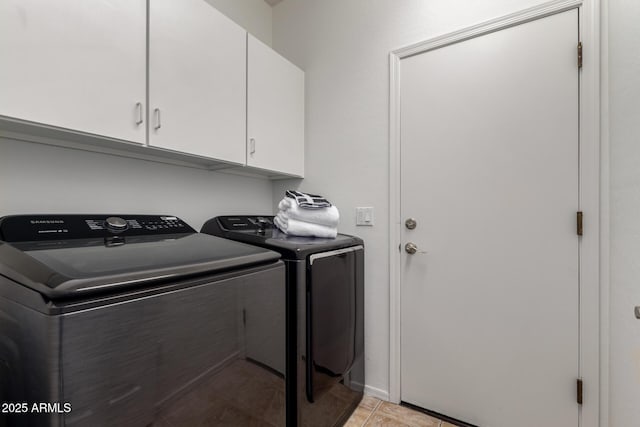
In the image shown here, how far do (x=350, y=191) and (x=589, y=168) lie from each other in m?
1.23

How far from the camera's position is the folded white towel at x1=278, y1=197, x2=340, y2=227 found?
1.65m

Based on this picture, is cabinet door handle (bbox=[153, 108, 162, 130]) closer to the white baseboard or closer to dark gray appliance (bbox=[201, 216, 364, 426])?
dark gray appliance (bbox=[201, 216, 364, 426])

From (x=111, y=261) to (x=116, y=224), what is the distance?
0.51m

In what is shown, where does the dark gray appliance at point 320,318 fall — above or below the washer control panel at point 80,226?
below

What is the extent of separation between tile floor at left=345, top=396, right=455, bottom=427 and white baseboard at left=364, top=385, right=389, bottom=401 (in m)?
0.03

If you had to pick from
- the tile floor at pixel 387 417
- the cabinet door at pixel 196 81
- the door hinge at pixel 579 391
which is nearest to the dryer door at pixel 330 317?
the tile floor at pixel 387 417

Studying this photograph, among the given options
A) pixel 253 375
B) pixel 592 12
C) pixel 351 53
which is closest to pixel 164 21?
pixel 351 53

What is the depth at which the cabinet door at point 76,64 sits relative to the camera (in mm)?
892

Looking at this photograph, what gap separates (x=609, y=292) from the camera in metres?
1.31

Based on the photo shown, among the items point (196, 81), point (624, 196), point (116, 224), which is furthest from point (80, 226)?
point (624, 196)

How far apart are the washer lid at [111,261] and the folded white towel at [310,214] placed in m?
0.51

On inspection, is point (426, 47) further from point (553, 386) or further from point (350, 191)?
point (553, 386)

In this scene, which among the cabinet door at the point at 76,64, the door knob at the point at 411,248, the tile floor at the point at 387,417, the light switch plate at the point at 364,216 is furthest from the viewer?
the light switch plate at the point at 364,216

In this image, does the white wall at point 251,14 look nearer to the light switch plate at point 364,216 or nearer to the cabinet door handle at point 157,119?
the cabinet door handle at point 157,119
